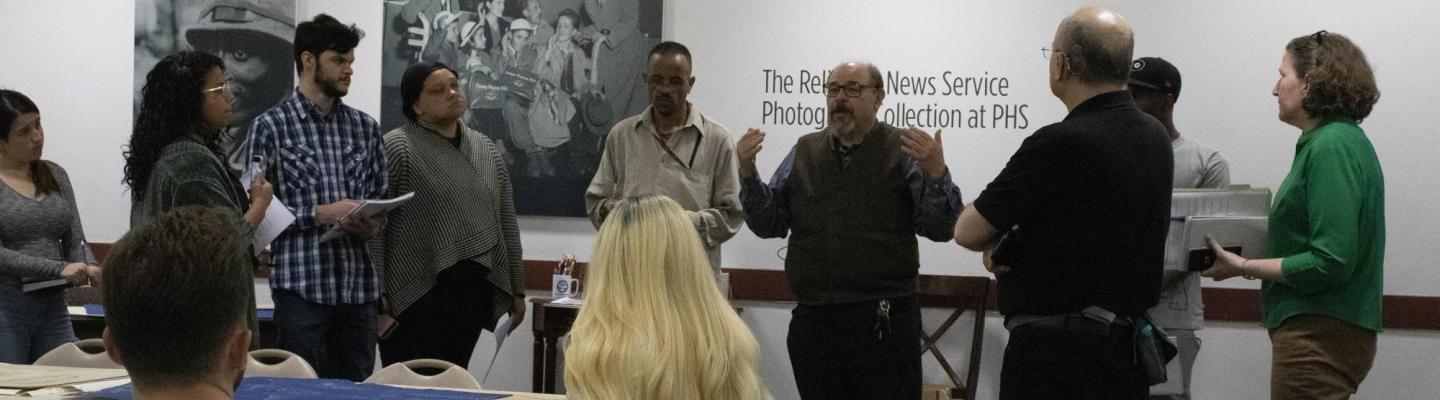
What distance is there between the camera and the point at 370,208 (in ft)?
13.3

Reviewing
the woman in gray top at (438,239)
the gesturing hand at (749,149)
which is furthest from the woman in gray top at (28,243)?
the gesturing hand at (749,149)

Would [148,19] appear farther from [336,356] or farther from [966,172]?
[966,172]

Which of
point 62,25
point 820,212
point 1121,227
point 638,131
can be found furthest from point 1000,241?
point 62,25

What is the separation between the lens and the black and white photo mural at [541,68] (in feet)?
18.5

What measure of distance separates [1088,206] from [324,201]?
7.95 feet

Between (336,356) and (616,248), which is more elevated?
(616,248)

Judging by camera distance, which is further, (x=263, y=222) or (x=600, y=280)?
(x=263, y=222)

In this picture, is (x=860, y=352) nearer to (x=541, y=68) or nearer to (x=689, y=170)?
(x=689, y=170)

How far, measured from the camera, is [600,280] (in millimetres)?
2365

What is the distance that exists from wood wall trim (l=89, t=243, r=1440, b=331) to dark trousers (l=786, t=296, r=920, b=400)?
1.21 meters

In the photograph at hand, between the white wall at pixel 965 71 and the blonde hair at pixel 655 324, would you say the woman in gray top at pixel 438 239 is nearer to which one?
the white wall at pixel 965 71

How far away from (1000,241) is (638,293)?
1011 mm

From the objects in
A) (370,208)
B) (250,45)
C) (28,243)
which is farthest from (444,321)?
(250,45)

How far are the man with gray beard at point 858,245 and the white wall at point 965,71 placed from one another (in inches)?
51.4
